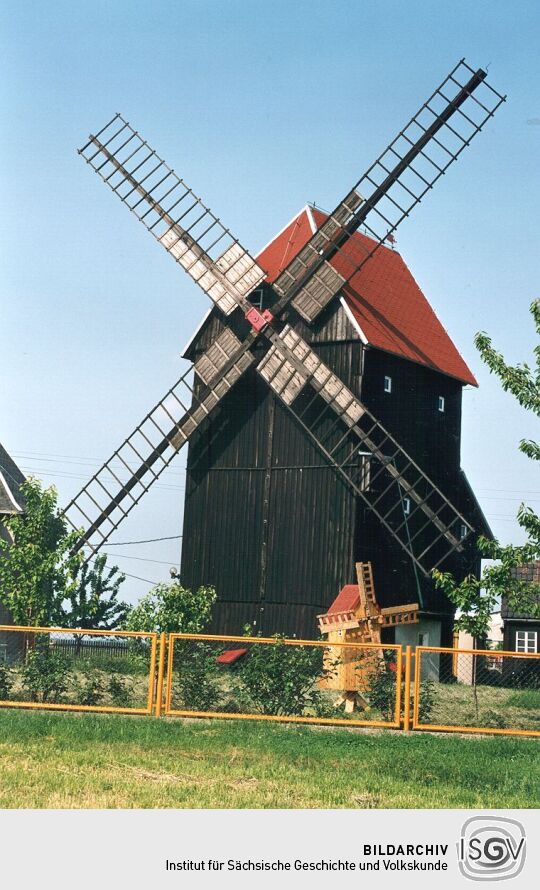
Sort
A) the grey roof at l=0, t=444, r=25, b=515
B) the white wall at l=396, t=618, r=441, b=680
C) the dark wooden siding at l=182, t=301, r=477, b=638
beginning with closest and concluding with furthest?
the dark wooden siding at l=182, t=301, r=477, b=638 < the white wall at l=396, t=618, r=441, b=680 < the grey roof at l=0, t=444, r=25, b=515

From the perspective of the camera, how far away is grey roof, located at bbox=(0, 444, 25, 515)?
34.9 metres

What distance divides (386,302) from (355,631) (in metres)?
12.7

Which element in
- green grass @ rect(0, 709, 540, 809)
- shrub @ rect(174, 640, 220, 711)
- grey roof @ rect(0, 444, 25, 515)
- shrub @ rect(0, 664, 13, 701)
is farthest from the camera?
grey roof @ rect(0, 444, 25, 515)

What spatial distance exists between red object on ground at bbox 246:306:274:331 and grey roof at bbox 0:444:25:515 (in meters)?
9.31

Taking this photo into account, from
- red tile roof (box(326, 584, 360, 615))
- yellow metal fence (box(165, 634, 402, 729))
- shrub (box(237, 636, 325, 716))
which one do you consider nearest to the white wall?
red tile roof (box(326, 584, 360, 615))

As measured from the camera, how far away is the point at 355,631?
924 inches

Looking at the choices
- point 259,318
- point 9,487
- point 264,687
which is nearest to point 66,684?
point 264,687

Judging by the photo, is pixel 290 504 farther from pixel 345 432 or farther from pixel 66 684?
pixel 66 684

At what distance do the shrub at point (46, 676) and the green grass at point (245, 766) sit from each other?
1.31 m

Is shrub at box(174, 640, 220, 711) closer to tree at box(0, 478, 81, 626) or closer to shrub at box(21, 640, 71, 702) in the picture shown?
shrub at box(21, 640, 71, 702)
